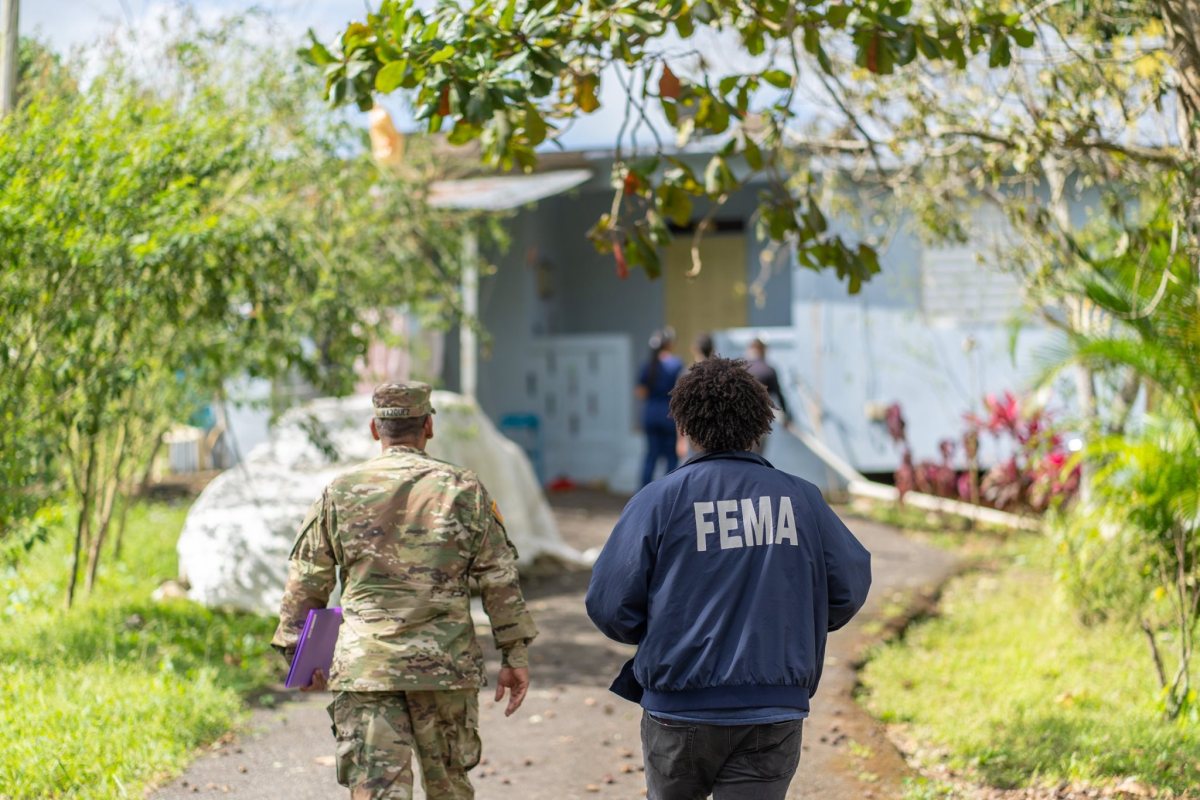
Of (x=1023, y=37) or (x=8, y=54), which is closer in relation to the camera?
(x=1023, y=37)

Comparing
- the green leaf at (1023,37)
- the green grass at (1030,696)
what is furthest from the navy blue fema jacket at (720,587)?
the green leaf at (1023,37)

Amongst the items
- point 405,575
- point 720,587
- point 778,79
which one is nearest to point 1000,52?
point 778,79

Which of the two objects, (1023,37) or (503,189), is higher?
(503,189)

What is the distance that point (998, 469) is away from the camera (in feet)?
41.5

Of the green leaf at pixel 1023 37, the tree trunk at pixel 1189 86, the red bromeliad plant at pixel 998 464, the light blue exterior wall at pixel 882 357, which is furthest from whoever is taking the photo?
the light blue exterior wall at pixel 882 357

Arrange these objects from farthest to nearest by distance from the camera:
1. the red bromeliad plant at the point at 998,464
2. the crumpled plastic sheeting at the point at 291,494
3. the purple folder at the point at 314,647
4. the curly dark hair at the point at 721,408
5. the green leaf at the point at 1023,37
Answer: the red bromeliad plant at the point at 998,464, the crumpled plastic sheeting at the point at 291,494, the green leaf at the point at 1023,37, the purple folder at the point at 314,647, the curly dark hair at the point at 721,408

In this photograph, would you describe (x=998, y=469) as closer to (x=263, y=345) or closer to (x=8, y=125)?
(x=263, y=345)

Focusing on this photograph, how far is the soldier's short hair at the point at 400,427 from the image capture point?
4.35 m

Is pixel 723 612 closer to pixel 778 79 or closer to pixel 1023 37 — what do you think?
pixel 778 79

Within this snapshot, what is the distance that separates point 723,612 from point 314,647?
147 centimetres

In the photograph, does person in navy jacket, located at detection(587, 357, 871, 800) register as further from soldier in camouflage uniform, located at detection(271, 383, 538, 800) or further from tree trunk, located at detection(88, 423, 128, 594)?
tree trunk, located at detection(88, 423, 128, 594)

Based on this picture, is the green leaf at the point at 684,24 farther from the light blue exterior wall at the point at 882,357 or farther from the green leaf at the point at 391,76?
the light blue exterior wall at the point at 882,357

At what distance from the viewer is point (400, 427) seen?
4355 millimetres

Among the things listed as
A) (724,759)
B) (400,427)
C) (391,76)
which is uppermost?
(391,76)
